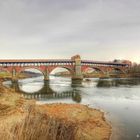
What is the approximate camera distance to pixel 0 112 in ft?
78.5

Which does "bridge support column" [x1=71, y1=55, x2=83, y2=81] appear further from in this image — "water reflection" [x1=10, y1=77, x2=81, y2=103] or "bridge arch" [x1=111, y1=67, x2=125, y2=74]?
"water reflection" [x1=10, y1=77, x2=81, y2=103]

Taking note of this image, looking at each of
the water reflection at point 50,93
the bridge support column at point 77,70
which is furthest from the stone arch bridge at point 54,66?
the water reflection at point 50,93

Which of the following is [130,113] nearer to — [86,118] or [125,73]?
[86,118]

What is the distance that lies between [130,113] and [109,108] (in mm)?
5068

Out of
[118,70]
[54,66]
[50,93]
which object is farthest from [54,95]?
[118,70]

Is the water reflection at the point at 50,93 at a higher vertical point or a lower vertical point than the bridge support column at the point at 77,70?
lower

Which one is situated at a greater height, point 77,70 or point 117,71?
point 77,70

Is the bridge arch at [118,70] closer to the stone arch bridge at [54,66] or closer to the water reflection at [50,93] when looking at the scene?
the stone arch bridge at [54,66]

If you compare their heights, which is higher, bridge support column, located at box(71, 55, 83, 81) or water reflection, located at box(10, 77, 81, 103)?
bridge support column, located at box(71, 55, 83, 81)

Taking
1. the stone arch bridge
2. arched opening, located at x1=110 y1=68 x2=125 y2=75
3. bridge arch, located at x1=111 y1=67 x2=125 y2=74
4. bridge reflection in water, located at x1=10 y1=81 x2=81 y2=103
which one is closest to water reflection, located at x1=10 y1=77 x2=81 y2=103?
bridge reflection in water, located at x1=10 y1=81 x2=81 y2=103

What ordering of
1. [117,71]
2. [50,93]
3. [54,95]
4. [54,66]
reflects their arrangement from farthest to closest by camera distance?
[117,71], [54,66], [50,93], [54,95]

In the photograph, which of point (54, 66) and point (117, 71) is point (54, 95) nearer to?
point (54, 66)

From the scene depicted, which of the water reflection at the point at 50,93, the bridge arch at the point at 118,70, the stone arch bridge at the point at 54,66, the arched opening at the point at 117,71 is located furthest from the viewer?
the bridge arch at the point at 118,70

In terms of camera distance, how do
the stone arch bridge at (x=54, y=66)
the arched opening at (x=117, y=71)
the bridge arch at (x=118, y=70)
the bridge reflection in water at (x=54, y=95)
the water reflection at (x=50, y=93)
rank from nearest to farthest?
the bridge reflection in water at (x=54, y=95), the water reflection at (x=50, y=93), the stone arch bridge at (x=54, y=66), the arched opening at (x=117, y=71), the bridge arch at (x=118, y=70)
